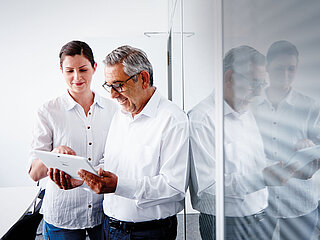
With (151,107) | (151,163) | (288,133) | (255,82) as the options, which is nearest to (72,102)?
(151,107)

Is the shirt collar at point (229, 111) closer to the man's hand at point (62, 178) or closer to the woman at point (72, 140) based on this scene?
the man's hand at point (62, 178)

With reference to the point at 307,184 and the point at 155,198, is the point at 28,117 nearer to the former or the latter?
the point at 155,198

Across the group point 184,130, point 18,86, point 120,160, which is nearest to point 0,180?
point 18,86

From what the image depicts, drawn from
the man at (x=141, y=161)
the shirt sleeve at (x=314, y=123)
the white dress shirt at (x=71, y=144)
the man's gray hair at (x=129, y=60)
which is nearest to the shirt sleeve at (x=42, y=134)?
the white dress shirt at (x=71, y=144)

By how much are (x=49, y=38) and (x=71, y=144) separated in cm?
227

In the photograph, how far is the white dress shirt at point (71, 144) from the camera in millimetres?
1569

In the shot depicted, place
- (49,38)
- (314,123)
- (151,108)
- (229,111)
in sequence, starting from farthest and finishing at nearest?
(49,38) → (151,108) → (229,111) → (314,123)

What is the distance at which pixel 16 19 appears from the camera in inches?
134

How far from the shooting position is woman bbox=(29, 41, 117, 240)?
5.15 ft

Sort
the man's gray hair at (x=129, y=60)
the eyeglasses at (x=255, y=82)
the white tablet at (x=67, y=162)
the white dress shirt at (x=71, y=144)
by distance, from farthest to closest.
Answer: the white dress shirt at (x=71, y=144)
the man's gray hair at (x=129, y=60)
the white tablet at (x=67, y=162)
the eyeglasses at (x=255, y=82)

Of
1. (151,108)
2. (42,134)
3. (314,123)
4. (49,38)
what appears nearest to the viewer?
(314,123)

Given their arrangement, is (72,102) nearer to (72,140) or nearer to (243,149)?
(72,140)

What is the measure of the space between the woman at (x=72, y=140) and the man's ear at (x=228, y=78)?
114 cm

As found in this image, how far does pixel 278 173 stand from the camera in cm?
32
